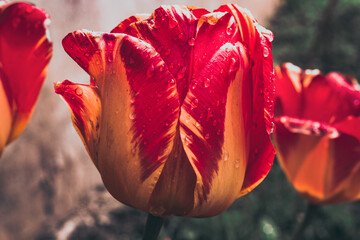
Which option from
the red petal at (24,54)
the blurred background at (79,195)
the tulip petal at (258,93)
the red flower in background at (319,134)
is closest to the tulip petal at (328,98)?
the red flower in background at (319,134)

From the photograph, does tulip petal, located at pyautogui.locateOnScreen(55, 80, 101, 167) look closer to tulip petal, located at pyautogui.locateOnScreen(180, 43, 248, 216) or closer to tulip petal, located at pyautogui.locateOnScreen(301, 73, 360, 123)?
tulip petal, located at pyautogui.locateOnScreen(180, 43, 248, 216)

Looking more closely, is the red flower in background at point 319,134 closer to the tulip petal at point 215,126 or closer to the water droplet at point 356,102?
the water droplet at point 356,102

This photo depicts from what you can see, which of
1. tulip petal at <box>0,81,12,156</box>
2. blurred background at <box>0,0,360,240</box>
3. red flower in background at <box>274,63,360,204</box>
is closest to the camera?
tulip petal at <box>0,81,12,156</box>

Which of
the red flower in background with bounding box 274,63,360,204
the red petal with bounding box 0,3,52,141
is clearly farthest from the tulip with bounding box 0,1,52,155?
the red flower in background with bounding box 274,63,360,204

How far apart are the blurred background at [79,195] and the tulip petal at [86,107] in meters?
1.07

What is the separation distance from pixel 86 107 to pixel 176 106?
0.07m

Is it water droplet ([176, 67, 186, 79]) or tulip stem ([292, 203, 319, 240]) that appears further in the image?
tulip stem ([292, 203, 319, 240])

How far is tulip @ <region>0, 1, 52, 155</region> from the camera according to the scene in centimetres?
28

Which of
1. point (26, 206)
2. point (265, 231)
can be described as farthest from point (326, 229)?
point (26, 206)

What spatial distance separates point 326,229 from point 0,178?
1.34 metres

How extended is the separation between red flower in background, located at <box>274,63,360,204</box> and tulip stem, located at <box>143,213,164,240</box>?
0.35 metres

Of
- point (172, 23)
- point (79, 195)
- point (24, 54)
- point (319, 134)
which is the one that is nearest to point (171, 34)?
point (172, 23)

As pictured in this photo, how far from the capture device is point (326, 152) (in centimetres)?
68

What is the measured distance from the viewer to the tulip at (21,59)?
0.28m
